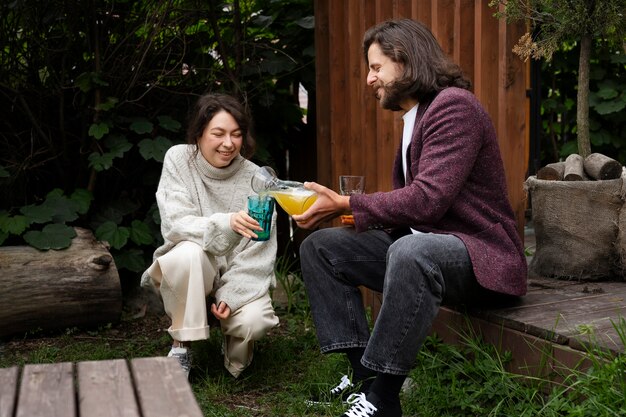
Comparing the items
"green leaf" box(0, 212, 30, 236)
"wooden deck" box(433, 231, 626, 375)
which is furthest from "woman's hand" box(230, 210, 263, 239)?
"green leaf" box(0, 212, 30, 236)

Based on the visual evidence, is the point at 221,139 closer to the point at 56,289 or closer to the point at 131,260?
the point at 56,289

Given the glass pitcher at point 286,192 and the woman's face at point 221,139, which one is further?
the woman's face at point 221,139

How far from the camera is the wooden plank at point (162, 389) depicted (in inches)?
68.3

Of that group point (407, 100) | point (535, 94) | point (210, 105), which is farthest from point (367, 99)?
point (535, 94)

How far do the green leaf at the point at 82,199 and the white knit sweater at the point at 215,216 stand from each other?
3.79 feet

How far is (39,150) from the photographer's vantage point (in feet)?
16.3

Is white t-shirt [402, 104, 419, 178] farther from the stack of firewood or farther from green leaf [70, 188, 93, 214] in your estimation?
green leaf [70, 188, 93, 214]

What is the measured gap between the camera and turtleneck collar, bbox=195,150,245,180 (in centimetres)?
368

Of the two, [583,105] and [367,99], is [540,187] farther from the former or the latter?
[367,99]

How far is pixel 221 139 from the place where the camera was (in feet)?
11.8

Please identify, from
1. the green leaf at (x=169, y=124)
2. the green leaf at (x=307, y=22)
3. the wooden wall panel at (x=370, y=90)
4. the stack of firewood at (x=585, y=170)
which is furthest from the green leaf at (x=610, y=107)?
the green leaf at (x=169, y=124)

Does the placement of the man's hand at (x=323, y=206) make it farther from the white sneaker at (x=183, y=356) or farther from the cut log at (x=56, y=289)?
the cut log at (x=56, y=289)

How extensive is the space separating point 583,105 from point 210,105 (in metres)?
1.55

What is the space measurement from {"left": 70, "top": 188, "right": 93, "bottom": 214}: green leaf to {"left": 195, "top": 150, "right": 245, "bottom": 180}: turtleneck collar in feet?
4.09
